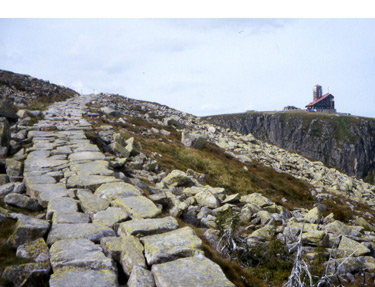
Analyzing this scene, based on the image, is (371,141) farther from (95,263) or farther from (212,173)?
(95,263)

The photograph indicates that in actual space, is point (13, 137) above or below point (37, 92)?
below

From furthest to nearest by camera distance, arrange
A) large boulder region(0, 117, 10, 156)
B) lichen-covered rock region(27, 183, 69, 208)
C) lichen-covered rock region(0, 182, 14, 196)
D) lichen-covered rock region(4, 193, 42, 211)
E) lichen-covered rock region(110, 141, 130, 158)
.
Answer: lichen-covered rock region(110, 141, 130, 158), large boulder region(0, 117, 10, 156), lichen-covered rock region(0, 182, 14, 196), lichen-covered rock region(27, 183, 69, 208), lichen-covered rock region(4, 193, 42, 211)

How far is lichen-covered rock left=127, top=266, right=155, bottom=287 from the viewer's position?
10.6ft

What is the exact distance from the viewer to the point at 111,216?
17.0 ft

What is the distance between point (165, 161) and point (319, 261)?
10469mm

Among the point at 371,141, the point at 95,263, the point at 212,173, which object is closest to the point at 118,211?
the point at 95,263

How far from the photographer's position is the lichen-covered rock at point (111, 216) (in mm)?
4984

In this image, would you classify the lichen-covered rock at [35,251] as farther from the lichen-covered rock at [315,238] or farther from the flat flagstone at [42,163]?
the lichen-covered rock at [315,238]

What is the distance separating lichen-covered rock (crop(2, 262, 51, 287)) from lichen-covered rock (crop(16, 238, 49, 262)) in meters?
0.33

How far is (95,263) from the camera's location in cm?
355

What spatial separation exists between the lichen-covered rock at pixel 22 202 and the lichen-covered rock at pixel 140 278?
135 inches

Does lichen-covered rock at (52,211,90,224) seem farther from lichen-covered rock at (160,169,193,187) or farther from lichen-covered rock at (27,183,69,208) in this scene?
lichen-covered rock at (160,169,193,187)

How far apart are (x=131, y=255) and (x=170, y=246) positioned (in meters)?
0.62

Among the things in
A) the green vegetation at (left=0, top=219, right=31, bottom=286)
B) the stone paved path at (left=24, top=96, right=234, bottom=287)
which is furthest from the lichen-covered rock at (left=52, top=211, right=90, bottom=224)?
the green vegetation at (left=0, top=219, right=31, bottom=286)
